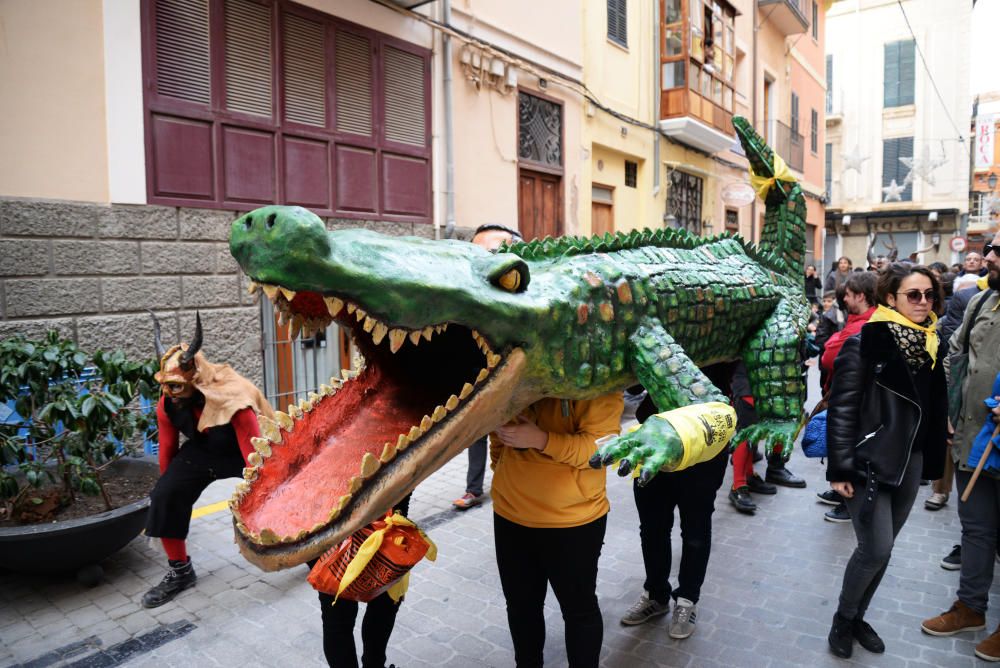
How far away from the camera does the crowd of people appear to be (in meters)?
2.12

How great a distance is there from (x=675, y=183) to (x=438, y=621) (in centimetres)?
1101

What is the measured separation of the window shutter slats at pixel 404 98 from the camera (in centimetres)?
716

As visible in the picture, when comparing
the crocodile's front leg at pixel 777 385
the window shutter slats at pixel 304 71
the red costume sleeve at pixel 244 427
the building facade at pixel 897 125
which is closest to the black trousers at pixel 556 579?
the crocodile's front leg at pixel 777 385

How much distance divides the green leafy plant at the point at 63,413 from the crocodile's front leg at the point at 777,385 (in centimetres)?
326

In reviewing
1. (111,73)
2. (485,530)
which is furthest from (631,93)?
(485,530)

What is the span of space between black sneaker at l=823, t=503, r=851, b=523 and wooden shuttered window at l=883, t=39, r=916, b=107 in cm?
2766

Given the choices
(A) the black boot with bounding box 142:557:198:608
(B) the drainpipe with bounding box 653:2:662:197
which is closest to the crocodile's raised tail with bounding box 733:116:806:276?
(A) the black boot with bounding box 142:557:198:608

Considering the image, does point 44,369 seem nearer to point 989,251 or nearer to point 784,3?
point 989,251

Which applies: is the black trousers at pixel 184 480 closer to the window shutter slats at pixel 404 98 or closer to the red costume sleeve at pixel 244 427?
the red costume sleeve at pixel 244 427

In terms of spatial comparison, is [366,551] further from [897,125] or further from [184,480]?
[897,125]

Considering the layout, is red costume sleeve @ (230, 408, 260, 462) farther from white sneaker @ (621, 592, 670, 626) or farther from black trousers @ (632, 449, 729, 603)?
white sneaker @ (621, 592, 670, 626)

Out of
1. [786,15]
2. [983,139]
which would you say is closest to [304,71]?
[786,15]

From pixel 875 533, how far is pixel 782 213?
1589 mm

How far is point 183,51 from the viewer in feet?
18.0
